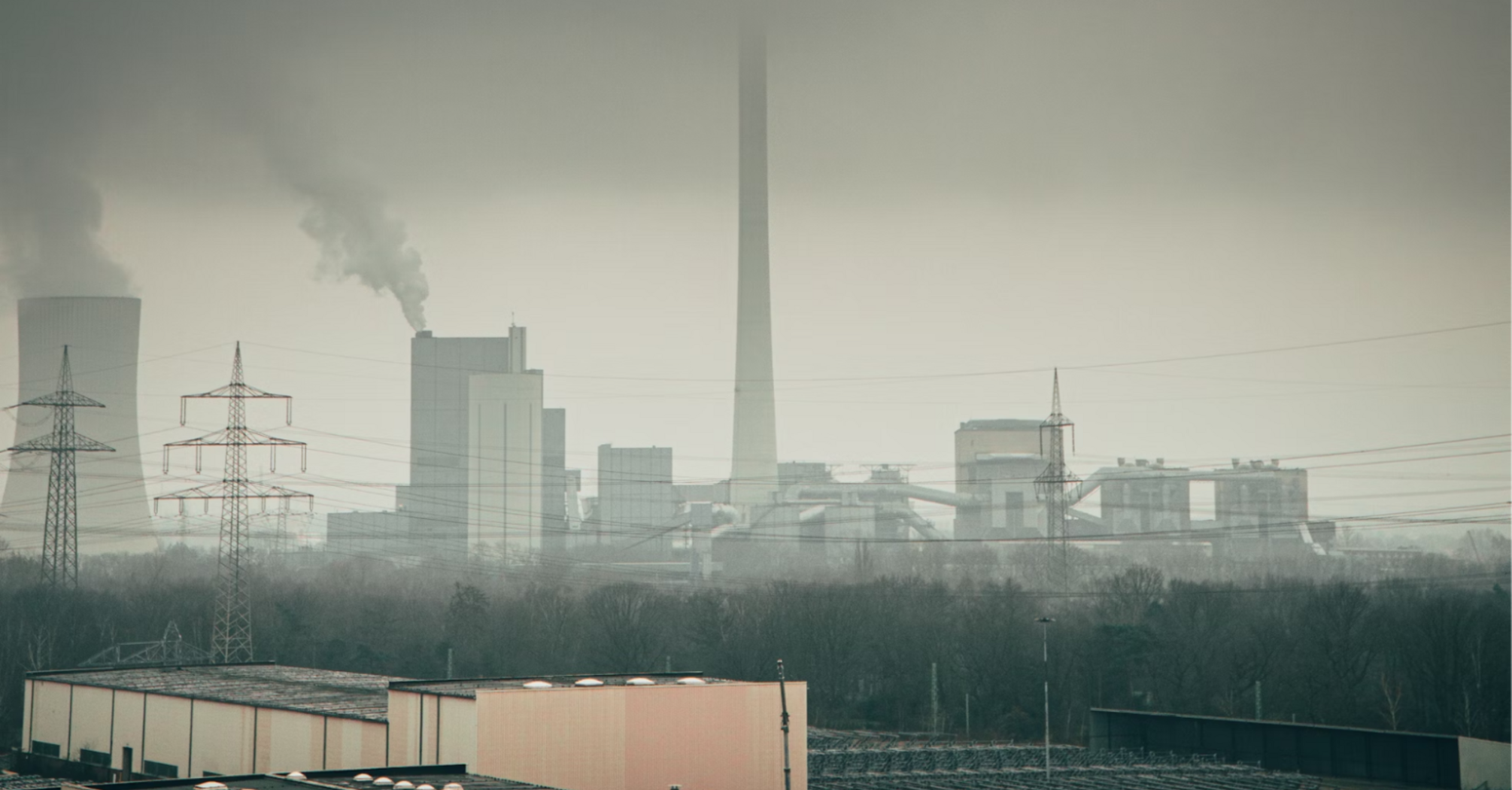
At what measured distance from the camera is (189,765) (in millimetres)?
20203

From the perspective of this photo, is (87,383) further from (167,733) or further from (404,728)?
(404,728)

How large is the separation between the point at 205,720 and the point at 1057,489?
45269mm

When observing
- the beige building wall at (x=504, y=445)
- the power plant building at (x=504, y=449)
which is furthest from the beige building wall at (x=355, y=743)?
the beige building wall at (x=504, y=445)

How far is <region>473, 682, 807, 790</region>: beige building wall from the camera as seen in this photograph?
16.0m

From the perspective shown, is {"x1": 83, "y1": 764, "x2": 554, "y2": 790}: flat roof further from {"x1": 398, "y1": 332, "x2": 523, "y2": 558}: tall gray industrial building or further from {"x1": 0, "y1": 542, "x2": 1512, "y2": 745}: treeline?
{"x1": 398, "y1": 332, "x2": 523, "y2": 558}: tall gray industrial building

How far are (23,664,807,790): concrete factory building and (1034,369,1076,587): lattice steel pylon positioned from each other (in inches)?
776

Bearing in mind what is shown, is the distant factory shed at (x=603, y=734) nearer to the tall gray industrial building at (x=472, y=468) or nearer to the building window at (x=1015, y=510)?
the building window at (x=1015, y=510)

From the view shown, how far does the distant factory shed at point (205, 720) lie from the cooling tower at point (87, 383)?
39121 millimetres

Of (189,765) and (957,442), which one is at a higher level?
(957,442)

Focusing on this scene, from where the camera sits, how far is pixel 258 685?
918 inches

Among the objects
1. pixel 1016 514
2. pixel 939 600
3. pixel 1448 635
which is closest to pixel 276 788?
pixel 1448 635

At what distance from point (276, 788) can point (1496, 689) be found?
1106 inches

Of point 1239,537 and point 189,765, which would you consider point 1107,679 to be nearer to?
point 189,765

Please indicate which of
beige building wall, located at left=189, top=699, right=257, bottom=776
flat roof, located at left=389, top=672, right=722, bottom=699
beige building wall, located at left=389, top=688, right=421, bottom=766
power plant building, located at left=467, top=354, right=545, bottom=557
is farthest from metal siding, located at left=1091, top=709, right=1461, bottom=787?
power plant building, located at left=467, top=354, right=545, bottom=557
